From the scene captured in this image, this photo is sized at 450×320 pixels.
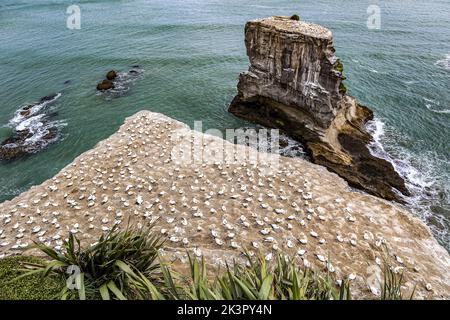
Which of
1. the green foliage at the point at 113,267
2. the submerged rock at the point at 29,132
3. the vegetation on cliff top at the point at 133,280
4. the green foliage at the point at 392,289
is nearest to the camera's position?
the vegetation on cliff top at the point at 133,280

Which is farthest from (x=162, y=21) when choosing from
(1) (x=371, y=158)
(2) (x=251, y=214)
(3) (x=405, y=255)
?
(3) (x=405, y=255)

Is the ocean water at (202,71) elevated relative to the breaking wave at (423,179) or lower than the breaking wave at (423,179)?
elevated

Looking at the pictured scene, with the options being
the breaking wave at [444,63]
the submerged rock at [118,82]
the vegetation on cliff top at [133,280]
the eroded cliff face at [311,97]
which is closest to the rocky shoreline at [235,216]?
the vegetation on cliff top at [133,280]

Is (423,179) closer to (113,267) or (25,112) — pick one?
(113,267)

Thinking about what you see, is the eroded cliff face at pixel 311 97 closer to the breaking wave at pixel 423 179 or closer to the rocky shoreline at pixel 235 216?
the breaking wave at pixel 423 179

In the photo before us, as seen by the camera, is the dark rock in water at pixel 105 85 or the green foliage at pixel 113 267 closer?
the green foliage at pixel 113 267

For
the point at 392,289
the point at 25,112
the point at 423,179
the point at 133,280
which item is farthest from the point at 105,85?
the point at 392,289

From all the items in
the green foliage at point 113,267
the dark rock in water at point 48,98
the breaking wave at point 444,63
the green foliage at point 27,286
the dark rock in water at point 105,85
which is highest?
the breaking wave at point 444,63
